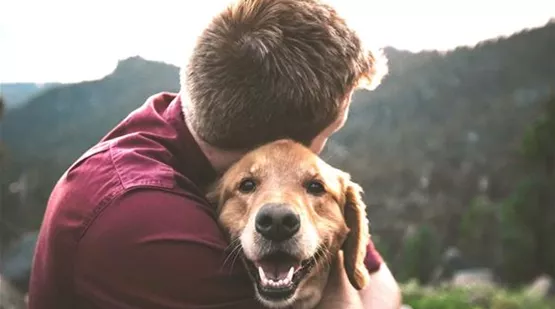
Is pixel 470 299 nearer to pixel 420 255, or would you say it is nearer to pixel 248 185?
pixel 420 255

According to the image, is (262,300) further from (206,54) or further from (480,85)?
(480,85)

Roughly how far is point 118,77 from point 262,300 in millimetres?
3791

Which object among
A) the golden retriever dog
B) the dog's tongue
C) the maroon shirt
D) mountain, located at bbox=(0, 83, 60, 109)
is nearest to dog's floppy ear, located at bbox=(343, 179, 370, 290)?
the golden retriever dog

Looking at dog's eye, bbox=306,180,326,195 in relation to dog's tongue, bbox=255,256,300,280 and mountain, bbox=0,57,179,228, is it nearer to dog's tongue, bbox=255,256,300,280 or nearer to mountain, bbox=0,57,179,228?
dog's tongue, bbox=255,256,300,280

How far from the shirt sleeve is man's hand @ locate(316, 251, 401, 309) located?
409mm

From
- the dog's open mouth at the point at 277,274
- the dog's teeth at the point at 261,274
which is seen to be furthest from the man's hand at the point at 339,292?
the dog's teeth at the point at 261,274

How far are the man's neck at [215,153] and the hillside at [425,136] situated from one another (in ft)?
11.8

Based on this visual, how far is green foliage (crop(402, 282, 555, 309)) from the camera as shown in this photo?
5.31 metres

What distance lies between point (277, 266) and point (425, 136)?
14.2ft

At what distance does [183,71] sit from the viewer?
1.81m

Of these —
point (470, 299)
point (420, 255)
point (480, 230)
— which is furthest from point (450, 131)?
point (470, 299)

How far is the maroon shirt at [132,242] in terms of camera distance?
1523 millimetres

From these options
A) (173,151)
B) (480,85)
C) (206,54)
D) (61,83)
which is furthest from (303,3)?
(480,85)

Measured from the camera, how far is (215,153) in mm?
1928
